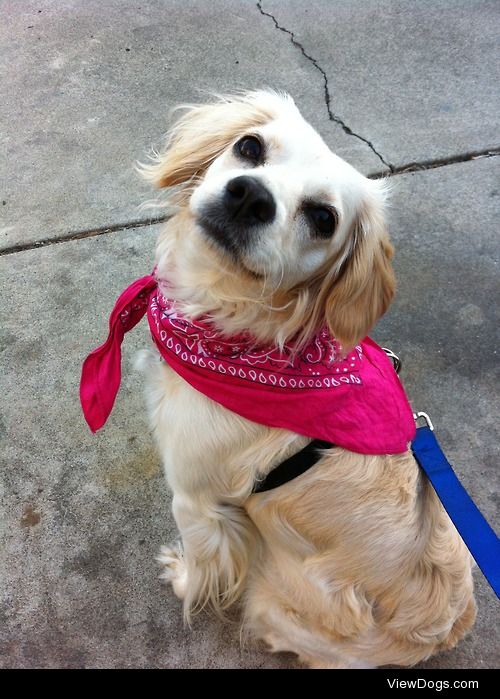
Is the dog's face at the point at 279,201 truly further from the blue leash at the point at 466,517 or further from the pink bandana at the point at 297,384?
the blue leash at the point at 466,517

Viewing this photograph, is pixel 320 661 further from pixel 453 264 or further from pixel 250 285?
pixel 453 264

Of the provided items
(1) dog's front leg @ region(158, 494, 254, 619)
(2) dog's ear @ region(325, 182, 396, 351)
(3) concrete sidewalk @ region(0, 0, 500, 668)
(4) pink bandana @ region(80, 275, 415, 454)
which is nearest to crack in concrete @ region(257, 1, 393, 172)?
(3) concrete sidewalk @ region(0, 0, 500, 668)

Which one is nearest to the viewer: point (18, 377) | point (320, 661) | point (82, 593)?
point (320, 661)

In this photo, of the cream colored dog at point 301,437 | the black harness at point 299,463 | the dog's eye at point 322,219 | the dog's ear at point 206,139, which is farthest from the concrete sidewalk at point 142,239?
the dog's eye at point 322,219

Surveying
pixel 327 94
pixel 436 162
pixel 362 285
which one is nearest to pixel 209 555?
pixel 362 285

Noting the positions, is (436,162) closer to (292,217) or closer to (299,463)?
(292,217)

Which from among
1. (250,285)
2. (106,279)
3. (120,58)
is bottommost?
(106,279)

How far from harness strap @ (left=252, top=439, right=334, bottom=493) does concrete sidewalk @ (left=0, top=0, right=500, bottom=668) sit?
0.90 meters

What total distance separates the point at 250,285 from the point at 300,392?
366mm

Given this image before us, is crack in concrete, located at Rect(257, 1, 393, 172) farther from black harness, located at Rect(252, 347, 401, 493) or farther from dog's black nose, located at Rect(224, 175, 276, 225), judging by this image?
black harness, located at Rect(252, 347, 401, 493)

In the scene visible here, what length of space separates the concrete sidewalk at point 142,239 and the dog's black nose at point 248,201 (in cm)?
142

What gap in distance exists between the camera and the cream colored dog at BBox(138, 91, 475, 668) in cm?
167

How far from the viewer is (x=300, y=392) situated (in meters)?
1.68
